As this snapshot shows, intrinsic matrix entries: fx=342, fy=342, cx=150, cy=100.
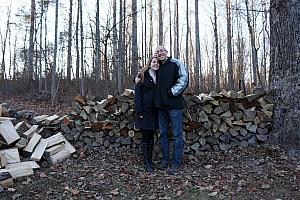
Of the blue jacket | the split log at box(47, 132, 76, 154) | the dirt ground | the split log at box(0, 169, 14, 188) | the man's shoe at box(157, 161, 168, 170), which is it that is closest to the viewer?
the dirt ground

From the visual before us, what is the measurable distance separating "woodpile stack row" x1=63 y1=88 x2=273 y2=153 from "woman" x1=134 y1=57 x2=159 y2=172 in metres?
0.55

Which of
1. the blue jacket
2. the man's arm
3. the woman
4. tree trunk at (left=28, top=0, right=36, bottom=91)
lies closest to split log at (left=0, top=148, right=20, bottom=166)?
the woman

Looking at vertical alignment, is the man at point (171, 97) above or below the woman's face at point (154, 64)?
below

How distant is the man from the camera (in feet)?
15.9

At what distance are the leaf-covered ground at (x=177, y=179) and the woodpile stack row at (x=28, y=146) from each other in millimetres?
166

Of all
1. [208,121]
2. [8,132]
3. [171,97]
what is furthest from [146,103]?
[8,132]

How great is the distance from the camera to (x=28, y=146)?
17.5ft

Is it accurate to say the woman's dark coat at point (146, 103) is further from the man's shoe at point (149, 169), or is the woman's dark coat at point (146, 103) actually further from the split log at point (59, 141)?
the split log at point (59, 141)

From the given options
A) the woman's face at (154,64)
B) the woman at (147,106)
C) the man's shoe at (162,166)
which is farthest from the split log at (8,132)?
the woman's face at (154,64)

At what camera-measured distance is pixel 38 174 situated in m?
4.83

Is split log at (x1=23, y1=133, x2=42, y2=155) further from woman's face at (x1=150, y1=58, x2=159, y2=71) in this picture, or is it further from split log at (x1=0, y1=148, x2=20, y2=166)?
woman's face at (x1=150, y1=58, x2=159, y2=71)

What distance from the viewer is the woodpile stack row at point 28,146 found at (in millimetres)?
4863

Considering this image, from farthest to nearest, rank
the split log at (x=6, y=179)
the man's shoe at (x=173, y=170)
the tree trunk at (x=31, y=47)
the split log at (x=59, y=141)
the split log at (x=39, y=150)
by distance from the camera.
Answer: the tree trunk at (x=31, y=47) → the split log at (x=59, y=141) → the split log at (x=39, y=150) → the man's shoe at (x=173, y=170) → the split log at (x=6, y=179)

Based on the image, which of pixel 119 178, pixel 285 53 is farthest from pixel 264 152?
pixel 119 178
